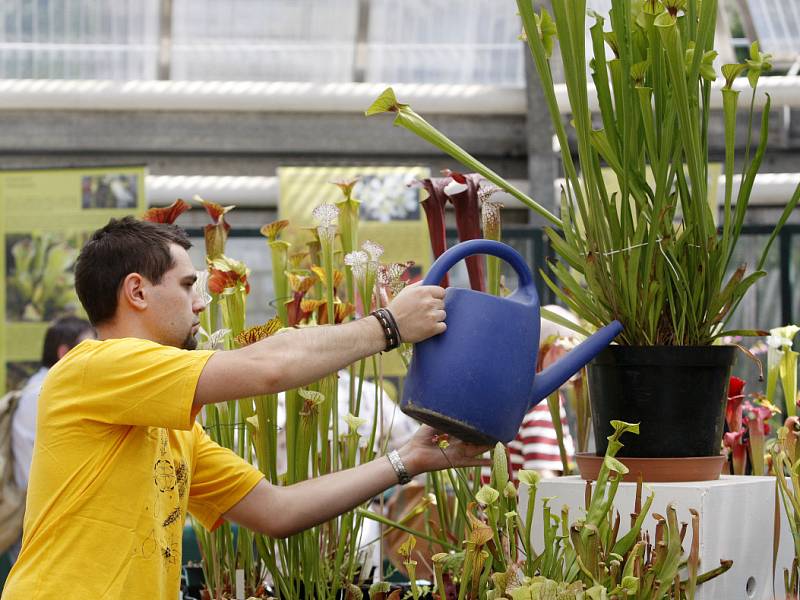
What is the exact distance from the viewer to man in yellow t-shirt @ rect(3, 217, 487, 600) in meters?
1.29

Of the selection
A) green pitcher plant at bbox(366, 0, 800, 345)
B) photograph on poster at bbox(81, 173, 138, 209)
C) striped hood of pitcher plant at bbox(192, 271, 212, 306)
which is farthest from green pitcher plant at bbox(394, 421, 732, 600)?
photograph on poster at bbox(81, 173, 138, 209)

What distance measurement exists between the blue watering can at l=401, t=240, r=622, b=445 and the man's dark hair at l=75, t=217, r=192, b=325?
17.1 inches

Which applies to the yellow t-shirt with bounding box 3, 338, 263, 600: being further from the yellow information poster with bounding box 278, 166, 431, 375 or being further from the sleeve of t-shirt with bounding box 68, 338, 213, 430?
the yellow information poster with bounding box 278, 166, 431, 375

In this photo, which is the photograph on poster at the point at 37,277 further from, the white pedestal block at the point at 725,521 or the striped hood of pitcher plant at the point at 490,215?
the white pedestal block at the point at 725,521

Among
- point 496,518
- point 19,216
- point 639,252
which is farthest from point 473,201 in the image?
point 19,216

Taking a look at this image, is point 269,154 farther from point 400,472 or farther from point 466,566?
point 466,566

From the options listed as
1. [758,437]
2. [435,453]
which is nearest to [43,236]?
[435,453]

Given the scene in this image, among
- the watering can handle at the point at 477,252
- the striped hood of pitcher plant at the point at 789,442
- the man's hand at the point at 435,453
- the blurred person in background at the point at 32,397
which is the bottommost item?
the blurred person in background at the point at 32,397

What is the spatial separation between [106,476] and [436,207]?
59 centimetres

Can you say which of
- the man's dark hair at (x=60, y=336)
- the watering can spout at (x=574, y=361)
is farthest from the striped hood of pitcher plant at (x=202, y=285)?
the man's dark hair at (x=60, y=336)

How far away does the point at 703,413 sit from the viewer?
4.39 feet

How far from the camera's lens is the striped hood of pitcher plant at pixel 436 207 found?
1.52 meters

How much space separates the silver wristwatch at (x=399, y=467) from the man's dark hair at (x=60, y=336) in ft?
8.39

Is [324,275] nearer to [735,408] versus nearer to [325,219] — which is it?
[325,219]
